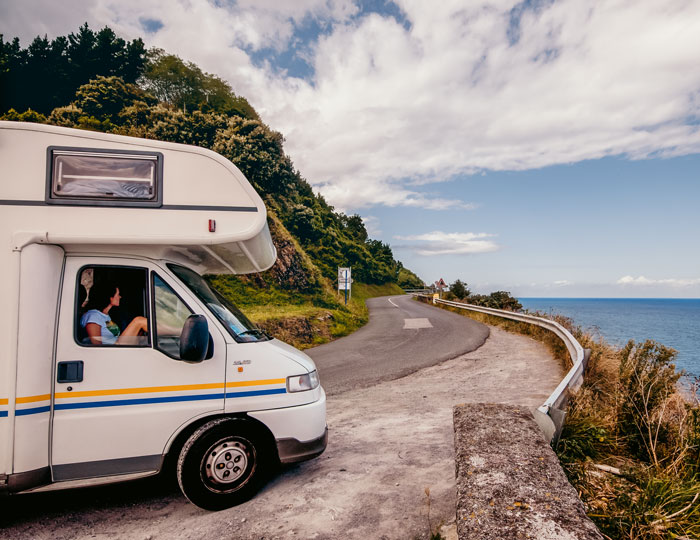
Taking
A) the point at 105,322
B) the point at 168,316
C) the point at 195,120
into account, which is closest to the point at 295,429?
the point at 168,316

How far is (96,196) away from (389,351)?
33.9 feet

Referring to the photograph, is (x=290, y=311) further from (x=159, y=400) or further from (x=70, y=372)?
(x=70, y=372)

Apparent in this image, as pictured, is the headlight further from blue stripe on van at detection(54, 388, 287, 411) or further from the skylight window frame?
the skylight window frame

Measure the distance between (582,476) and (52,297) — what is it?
15.2 ft

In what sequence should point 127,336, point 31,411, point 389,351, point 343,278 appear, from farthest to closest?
1. point 343,278
2. point 389,351
3. point 127,336
4. point 31,411

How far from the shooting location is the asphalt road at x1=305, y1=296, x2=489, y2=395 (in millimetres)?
9773

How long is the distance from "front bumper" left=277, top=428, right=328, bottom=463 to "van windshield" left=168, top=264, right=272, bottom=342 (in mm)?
1009

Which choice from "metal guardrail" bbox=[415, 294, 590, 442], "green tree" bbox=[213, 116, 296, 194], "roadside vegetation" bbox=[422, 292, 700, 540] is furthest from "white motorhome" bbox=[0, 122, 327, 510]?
"green tree" bbox=[213, 116, 296, 194]

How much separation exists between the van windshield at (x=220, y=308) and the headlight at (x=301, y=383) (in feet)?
1.78

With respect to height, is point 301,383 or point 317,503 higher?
point 301,383

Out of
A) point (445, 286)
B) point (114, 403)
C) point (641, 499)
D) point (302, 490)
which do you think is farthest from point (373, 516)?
point (445, 286)

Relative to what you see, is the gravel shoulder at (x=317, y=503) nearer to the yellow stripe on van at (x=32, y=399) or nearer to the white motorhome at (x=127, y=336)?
the white motorhome at (x=127, y=336)

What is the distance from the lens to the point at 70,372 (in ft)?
11.4

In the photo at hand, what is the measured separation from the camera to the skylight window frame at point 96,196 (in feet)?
11.6
